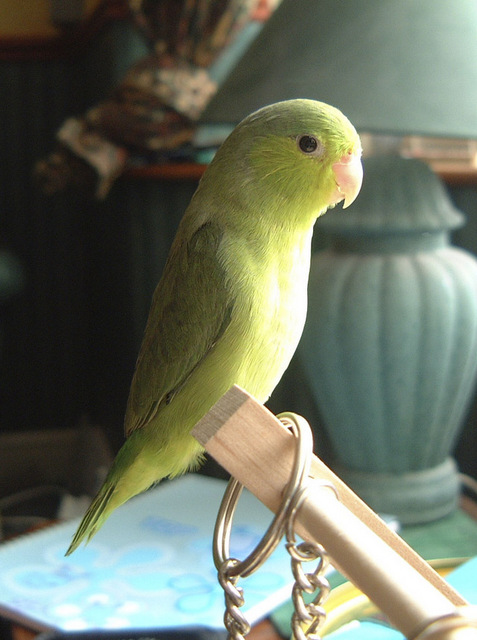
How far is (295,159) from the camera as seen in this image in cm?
38

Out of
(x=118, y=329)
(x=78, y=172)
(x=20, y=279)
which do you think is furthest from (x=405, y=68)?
(x=20, y=279)

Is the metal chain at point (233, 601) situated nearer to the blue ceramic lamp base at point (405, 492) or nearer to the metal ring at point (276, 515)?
the metal ring at point (276, 515)

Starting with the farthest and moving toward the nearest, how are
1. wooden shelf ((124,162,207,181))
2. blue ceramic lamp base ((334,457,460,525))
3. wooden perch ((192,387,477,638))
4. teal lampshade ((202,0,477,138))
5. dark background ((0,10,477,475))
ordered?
A: dark background ((0,10,477,475))
wooden shelf ((124,162,207,181))
blue ceramic lamp base ((334,457,460,525))
teal lampshade ((202,0,477,138))
wooden perch ((192,387,477,638))

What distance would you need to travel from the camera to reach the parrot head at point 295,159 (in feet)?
1.20

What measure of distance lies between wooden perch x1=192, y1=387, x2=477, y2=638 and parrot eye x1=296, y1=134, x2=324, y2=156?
0.58 ft

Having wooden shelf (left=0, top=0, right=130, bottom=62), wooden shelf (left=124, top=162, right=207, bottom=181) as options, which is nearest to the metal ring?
wooden shelf (left=124, top=162, right=207, bottom=181)

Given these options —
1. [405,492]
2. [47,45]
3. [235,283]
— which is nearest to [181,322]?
[235,283]

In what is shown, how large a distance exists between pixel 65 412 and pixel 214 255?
2.16 metres

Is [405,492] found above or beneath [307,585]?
beneath

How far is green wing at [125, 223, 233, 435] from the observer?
38cm

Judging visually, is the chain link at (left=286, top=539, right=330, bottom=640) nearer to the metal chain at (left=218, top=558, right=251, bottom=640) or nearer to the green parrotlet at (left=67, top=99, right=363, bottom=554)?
the metal chain at (left=218, top=558, right=251, bottom=640)

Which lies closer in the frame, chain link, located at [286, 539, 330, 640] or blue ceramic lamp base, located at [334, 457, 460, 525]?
chain link, located at [286, 539, 330, 640]

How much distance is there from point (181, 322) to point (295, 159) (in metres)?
0.12

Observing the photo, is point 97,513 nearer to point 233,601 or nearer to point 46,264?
point 233,601
